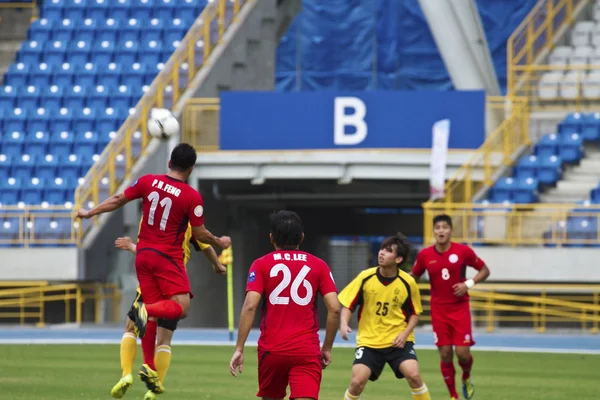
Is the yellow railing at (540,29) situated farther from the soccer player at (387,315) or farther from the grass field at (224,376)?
the soccer player at (387,315)

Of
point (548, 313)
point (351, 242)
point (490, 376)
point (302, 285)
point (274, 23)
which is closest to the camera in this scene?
point (302, 285)

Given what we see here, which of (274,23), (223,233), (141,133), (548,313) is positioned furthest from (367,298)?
(274,23)

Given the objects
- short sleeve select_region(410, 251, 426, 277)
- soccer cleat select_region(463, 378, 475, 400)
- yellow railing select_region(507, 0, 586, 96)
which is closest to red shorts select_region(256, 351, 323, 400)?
short sleeve select_region(410, 251, 426, 277)

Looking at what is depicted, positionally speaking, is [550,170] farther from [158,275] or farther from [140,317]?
[140,317]

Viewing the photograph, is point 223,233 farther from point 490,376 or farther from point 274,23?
point 490,376

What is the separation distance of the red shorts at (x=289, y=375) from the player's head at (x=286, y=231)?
701 mm

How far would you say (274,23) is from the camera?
115ft

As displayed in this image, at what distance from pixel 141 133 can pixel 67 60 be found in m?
4.63

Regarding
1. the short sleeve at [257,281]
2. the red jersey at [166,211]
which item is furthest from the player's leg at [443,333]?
the short sleeve at [257,281]

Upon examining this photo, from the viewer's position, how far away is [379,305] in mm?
10805

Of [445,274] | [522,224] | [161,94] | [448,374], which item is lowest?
[448,374]

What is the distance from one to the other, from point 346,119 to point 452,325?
16.4 m

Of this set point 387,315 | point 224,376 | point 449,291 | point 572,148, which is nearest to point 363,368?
point 387,315

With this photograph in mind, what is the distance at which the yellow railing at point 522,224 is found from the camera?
2625cm
